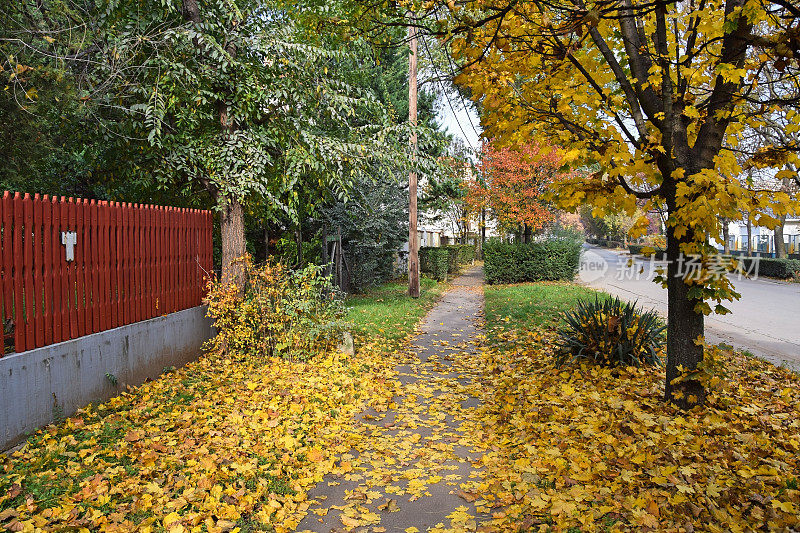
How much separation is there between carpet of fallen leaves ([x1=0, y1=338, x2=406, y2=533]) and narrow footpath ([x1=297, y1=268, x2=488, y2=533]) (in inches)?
8.1

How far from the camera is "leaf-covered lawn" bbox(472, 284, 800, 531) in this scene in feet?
10.6

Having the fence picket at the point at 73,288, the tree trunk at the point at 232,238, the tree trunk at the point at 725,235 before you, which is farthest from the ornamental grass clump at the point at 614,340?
the fence picket at the point at 73,288

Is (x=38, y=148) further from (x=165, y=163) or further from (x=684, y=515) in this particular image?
(x=684, y=515)

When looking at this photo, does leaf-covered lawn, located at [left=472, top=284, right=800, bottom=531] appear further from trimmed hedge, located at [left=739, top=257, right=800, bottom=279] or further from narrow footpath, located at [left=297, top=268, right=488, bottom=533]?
trimmed hedge, located at [left=739, top=257, right=800, bottom=279]

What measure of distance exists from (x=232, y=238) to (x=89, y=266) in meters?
2.91

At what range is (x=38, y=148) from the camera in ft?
26.5

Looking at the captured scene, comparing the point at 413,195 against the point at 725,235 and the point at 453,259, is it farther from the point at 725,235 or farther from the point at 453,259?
the point at 725,235

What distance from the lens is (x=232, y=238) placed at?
28.5ft

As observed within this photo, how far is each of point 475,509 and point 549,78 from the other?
423 cm

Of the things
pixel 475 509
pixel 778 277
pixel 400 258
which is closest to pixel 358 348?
pixel 475 509

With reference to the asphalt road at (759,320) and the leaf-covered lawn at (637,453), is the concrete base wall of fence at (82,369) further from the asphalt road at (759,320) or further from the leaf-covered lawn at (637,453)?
the asphalt road at (759,320)

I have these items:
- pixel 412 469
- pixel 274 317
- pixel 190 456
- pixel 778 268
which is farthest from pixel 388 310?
pixel 778 268

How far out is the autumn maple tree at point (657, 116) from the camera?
4500 millimetres

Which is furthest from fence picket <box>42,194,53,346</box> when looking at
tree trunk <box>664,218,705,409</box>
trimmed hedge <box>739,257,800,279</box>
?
trimmed hedge <box>739,257,800,279</box>
